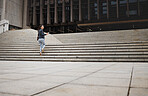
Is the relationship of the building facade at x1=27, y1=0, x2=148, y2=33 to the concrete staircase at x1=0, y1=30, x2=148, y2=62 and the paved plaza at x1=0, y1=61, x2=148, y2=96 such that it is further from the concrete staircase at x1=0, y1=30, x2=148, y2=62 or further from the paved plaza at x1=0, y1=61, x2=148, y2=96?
the paved plaza at x1=0, y1=61, x2=148, y2=96

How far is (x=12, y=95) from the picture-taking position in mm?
1296

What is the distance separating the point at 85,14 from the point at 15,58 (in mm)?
21131

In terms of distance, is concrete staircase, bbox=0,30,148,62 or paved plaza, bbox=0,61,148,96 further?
concrete staircase, bbox=0,30,148,62

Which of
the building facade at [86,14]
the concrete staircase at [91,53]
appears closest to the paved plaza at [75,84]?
the concrete staircase at [91,53]

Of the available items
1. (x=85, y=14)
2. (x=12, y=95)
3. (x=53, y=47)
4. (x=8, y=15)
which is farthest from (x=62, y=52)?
(x=8, y=15)

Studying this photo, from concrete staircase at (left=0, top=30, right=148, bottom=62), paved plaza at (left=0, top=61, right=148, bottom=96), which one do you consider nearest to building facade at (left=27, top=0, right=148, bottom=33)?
concrete staircase at (left=0, top=30, right=148, bottom=62)

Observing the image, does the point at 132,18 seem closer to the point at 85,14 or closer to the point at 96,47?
the point at 85,14

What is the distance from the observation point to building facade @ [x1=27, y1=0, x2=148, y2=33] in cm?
2512

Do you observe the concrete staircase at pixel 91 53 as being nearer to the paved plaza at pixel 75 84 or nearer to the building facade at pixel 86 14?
the paved plaza at pixel 75 84

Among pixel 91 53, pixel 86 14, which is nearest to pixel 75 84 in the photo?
pixel 91 53

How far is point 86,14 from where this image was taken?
27.7 m

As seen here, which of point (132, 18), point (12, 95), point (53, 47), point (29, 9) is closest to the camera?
point (12, 95)

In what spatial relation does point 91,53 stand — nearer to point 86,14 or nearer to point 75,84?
point 75,84

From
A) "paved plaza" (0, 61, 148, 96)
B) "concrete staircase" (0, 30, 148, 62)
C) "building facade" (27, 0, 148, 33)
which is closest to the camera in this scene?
"paved plaza" (0, 61, 148, 96)
